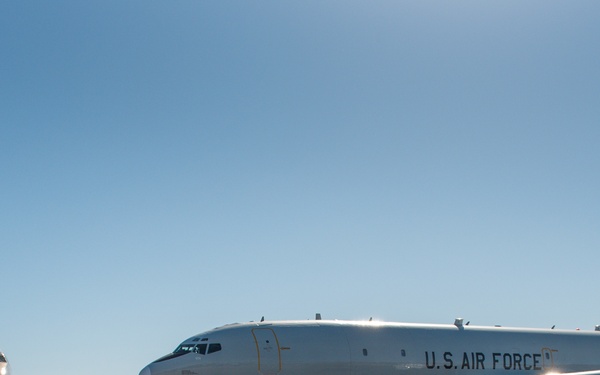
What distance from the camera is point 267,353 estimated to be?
3803 centimetres

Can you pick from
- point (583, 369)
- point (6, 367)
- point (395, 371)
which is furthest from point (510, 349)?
point (6, 367)

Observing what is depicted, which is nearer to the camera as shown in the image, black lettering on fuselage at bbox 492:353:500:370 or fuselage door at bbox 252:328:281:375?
fuselage door at bbox 252:328:281:375

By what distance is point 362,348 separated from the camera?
4078 cm

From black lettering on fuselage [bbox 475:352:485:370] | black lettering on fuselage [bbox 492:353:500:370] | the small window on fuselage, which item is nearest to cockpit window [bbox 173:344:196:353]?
the small window on fuselage

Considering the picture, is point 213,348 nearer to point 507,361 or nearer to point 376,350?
point 376,350

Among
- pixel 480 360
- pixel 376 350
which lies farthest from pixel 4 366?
pixel 480 360

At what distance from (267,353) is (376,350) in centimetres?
602

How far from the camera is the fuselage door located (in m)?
37.8

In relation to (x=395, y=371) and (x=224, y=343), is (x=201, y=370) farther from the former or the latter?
(x=395, y=371)

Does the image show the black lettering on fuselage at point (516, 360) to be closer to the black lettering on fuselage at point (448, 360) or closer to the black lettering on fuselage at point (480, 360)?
the black lettering on fuselage at point (480, 360)

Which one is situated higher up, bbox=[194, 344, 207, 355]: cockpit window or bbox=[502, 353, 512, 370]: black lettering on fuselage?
bbox=[194, 344, 207, 355]: cockpit window

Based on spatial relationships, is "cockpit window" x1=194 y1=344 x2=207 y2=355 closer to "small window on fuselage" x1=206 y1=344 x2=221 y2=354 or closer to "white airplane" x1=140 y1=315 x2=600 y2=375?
"white airplane" x1=140 y1=315 x2=600 y2=375

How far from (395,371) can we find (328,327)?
3.88m

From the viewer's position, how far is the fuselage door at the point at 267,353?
3775 cm
